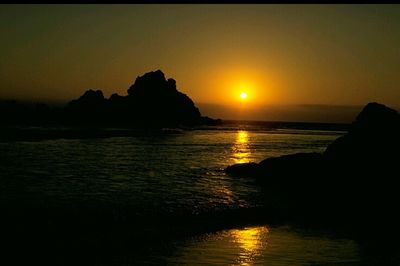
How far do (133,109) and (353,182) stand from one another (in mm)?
108528

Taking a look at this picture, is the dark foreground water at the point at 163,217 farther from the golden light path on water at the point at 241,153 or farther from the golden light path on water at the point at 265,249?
the golden light path on water at the point at 241,153

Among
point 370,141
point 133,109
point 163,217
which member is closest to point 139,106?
point 133,109

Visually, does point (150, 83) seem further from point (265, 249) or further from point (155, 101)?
point (265, 249)

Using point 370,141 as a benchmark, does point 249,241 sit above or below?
below

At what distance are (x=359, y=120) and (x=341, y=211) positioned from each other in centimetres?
641

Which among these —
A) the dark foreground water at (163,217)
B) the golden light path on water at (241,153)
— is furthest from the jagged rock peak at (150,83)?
the dark foreground water at (163,217)

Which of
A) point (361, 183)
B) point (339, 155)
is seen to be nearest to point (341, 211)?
point (361, 183)

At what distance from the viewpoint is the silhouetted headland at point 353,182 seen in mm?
13828

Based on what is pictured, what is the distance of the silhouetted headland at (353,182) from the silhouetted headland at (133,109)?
86.9 metres

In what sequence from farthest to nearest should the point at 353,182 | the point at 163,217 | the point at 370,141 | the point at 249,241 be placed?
1. the point at 370,141
2. the point at 353,182
3. the point at 163,217
4. the point at 249,241

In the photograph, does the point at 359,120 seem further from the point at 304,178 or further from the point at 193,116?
the point at 193,116

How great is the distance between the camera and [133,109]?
399ft

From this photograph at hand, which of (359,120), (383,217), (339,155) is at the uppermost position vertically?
(359,120)

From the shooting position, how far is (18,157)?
92.7 ft
